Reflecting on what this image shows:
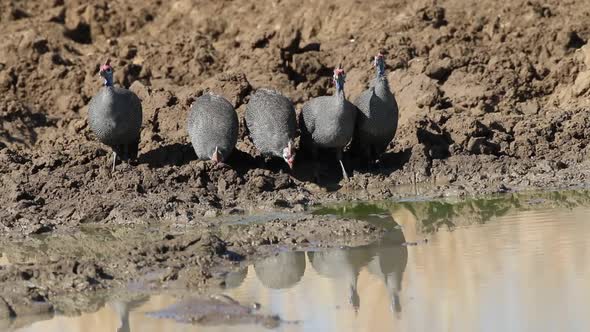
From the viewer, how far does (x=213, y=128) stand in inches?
517

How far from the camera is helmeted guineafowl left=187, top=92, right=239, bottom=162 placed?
43.1ft

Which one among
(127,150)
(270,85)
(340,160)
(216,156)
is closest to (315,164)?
(340,160)

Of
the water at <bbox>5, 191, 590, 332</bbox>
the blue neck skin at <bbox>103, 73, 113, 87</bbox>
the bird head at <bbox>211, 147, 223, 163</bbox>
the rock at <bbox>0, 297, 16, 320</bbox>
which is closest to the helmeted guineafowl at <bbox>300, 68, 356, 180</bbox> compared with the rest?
the bird head at <bbox>211, 147, 223, 163</bbox>

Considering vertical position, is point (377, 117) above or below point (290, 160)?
above

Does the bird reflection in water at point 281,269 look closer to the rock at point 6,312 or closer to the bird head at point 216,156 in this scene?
the rock at point 6,312

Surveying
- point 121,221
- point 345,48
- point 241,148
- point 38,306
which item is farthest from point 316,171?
point 38,306

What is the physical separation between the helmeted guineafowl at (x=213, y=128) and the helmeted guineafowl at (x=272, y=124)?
0.21m

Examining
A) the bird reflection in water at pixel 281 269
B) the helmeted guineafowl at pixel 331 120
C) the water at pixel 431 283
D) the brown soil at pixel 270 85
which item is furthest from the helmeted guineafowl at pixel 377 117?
the bird reflection in water at pixel 281 269

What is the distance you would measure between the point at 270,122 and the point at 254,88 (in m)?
2.55

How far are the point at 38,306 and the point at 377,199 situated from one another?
15.8ft

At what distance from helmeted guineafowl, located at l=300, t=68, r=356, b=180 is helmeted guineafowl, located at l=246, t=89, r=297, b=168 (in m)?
0.18

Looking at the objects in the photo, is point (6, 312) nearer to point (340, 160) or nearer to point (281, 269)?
point (281, 269)

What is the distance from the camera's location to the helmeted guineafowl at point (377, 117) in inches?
529

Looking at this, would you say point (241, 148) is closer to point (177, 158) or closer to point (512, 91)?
point (177, 158)
